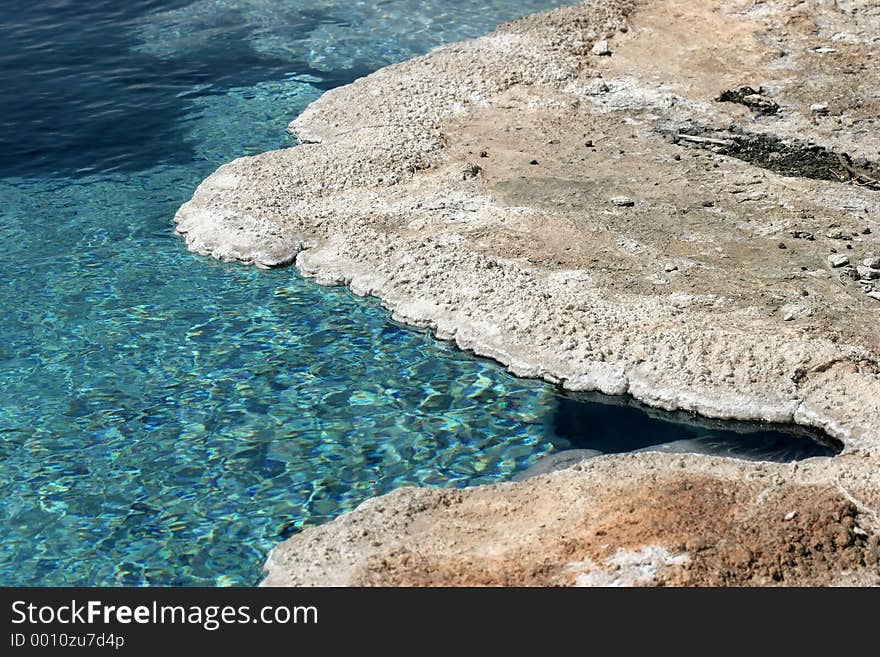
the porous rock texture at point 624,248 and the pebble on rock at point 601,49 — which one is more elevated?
the pebble on rock at point 601,49

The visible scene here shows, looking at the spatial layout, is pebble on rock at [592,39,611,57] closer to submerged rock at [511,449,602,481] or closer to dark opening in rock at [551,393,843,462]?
dark opening in rock at [551,393,843,462]

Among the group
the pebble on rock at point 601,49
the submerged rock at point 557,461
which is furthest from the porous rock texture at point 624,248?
the submerged rock at point 557,461

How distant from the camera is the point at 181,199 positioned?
10.4 meters

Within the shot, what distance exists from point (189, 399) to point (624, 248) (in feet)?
11.2

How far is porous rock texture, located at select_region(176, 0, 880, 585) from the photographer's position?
5559 millimetres

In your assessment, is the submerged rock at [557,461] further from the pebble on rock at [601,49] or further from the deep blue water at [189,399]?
the pebble on rock at [601,49]

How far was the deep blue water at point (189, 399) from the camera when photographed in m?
6.22

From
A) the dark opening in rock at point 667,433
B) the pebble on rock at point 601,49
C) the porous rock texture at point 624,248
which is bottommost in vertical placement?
the dark opening in rock at point 667,433

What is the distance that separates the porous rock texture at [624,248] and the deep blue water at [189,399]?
34cm

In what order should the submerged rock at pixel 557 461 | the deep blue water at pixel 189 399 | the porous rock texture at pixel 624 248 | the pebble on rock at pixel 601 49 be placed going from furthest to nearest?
1. the pebble on rock at pixel 601 49
2. the submerged rock at pixel 557 461
3. the deep blue water at pixel 189 399
4. the porous rock texture at pixel 624 248

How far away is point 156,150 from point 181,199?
4.86 ft

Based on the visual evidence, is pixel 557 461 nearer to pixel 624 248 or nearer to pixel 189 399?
pixel 624 248

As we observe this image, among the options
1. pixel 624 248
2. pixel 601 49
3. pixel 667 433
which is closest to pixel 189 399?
pixel 667 433

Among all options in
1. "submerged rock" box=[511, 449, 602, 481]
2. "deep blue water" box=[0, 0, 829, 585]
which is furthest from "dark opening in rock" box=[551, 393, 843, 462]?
"submerged rock" box=[511, 449, 602, 481]
